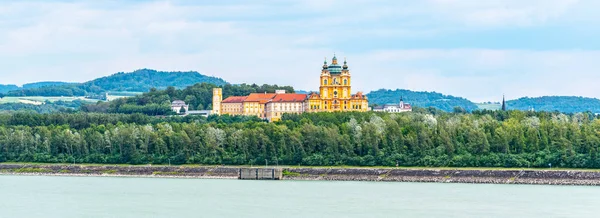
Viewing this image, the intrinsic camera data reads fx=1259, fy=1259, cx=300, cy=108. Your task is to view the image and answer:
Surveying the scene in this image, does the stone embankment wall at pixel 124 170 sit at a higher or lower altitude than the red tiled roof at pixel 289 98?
lower

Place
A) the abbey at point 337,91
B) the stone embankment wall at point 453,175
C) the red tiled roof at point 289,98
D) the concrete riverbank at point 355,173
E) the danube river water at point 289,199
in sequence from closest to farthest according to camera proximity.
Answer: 1. the danube river water at point 289,199
2. the stone embankment wall at point 453,175
3. the concrete riverbank at point 355,173
4. the abbey at point 337,91
5. the red tiled roof at point 289,98

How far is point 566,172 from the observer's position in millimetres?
68375

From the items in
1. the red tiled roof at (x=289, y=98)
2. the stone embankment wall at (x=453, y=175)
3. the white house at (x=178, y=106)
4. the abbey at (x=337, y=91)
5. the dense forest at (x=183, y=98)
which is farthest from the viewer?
the dense forest at (x=183, y=98)

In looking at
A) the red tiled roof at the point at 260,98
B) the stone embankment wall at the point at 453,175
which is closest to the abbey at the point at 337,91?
the red tiled roof at the point at 260,98

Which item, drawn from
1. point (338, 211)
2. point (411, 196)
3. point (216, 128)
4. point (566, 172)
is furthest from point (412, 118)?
point (338, 211)

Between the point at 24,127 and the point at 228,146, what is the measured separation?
22.4 metres

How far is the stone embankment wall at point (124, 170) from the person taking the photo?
259ft

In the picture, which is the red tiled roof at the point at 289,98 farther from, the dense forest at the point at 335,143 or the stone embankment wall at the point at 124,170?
the stone embankment wall at the point at 124,170

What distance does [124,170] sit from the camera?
8175cm

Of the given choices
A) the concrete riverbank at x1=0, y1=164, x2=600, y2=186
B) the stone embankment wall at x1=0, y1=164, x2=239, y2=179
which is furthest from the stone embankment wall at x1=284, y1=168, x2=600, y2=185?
the stone embankment wall at x1=0, y1=164, x2=239, y2=179

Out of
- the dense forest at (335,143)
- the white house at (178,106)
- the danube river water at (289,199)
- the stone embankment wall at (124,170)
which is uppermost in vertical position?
the white house at (178,106)

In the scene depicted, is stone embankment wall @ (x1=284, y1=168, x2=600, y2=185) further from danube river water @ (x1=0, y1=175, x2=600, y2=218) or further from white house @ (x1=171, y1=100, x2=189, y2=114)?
white house @ (x1=171, y1=100, x2=189, y2=114)

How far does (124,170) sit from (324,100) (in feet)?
138

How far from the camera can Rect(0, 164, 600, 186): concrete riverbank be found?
68375 mm
